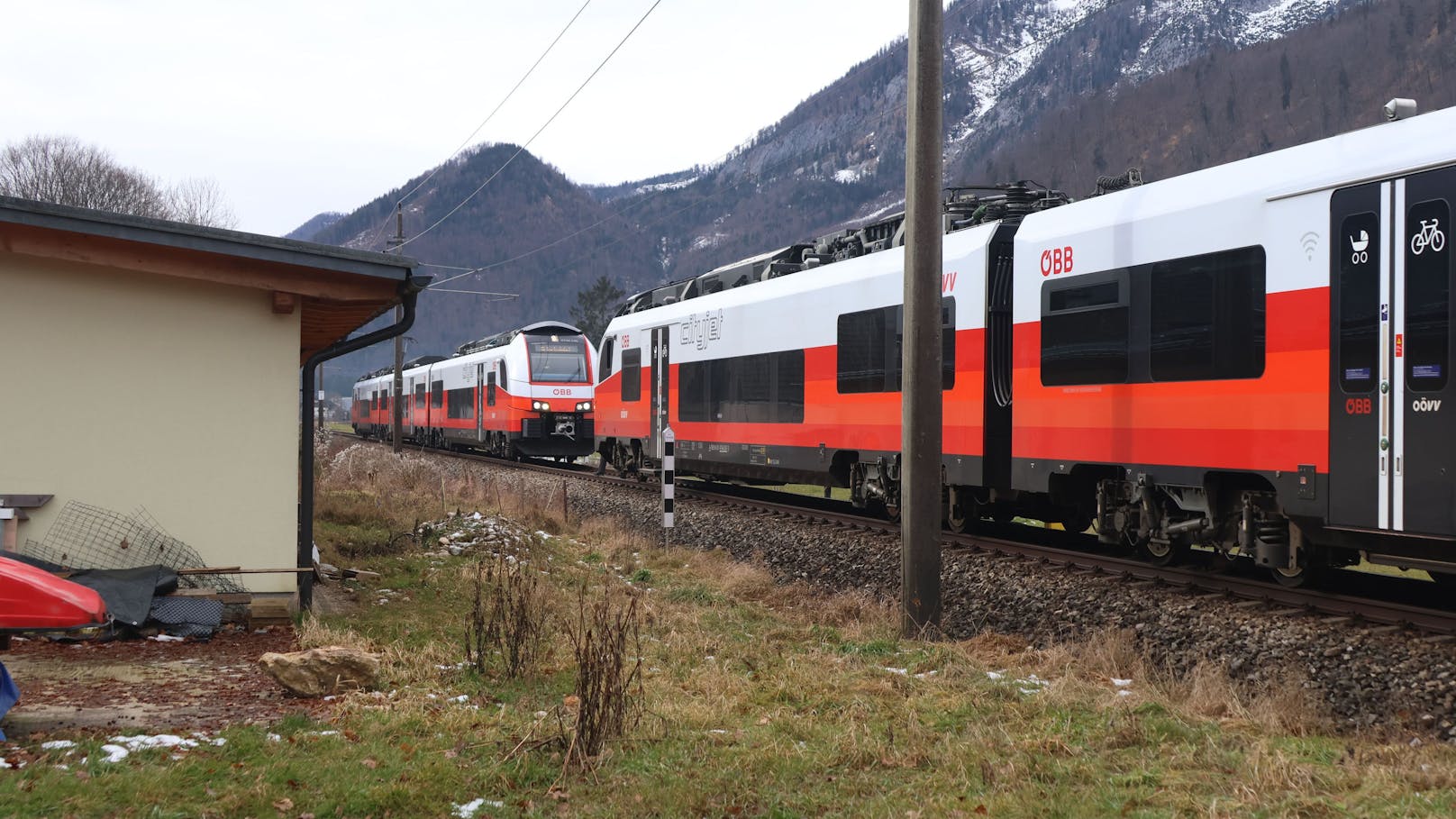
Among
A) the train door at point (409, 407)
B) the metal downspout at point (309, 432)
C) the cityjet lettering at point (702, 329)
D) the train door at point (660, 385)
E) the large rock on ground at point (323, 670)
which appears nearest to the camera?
the large rock on ground at point (323, 670)

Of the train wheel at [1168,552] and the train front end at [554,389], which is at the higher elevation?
the train front end at [554,389]

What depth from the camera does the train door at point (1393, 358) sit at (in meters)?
7.17

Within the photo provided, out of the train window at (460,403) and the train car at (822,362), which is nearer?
the train car at (822,362)

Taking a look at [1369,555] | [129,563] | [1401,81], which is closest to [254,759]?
[129,563]

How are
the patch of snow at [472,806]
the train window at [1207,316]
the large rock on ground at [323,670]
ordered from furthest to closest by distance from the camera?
the train window at [1207,316] → the large rock on ground at [323,670] → the patch of snow at [472,806]

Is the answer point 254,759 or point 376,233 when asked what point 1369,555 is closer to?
point 254,759

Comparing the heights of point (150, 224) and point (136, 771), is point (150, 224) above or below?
above

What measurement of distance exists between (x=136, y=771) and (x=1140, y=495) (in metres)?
7.75

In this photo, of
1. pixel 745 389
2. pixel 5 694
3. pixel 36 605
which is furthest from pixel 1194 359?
pixel 745 389

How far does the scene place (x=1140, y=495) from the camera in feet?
32.7

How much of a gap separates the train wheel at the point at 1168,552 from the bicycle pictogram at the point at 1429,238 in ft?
11.3

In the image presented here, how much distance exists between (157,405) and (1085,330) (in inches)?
288

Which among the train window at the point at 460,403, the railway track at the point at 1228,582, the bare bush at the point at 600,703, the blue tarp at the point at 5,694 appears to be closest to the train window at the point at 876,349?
the railway track at the point at 1228,582

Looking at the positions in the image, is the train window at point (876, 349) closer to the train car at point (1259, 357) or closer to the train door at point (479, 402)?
the train car at point (1259, 357)
